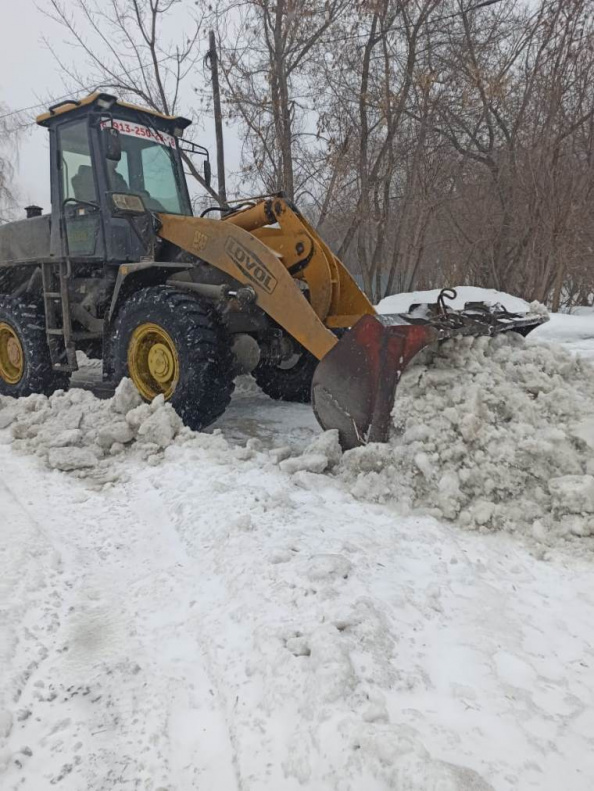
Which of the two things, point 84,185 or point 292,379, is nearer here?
point 84,185

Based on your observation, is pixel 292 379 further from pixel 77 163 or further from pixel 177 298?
pixel 77 163

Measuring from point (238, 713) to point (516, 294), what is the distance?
13.8m

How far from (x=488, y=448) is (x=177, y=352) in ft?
8.26

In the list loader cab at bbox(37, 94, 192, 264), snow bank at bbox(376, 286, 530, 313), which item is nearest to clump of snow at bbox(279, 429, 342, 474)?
loader cab at bbox(37, 94, 192, 264)

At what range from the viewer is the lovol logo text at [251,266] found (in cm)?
456

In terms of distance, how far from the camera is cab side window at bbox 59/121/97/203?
571 cm

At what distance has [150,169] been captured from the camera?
6.02 metres

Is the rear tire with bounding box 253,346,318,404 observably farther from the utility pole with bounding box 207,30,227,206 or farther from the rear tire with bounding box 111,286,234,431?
the utility pole with bounding box 207,30,227,206

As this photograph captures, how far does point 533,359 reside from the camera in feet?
13.5

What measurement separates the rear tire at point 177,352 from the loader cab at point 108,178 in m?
0.84

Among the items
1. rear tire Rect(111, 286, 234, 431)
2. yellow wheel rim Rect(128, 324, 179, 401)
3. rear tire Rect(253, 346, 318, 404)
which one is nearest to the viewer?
rear tire Rect(111, 286, 234, 431)

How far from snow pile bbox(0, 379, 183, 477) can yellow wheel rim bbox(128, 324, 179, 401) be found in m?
0.34

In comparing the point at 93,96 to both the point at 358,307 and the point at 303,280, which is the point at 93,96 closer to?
the point at 303,280

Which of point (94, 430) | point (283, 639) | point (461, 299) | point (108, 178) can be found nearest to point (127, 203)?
point (108, 178)
